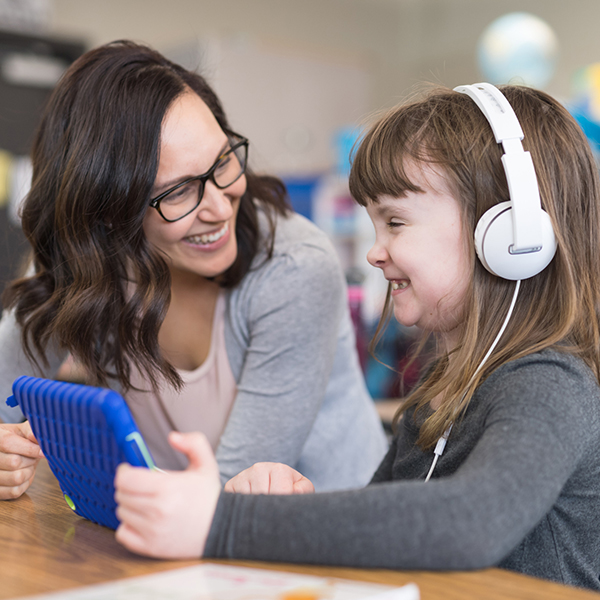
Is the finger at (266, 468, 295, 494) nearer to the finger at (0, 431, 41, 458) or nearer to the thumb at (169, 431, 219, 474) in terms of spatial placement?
the thumb at (169, 431, 219, 474)

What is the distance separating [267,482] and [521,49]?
122 inches

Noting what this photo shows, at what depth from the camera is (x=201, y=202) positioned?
1046mm

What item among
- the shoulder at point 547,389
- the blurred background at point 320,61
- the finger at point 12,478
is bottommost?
the finger at point 12,478

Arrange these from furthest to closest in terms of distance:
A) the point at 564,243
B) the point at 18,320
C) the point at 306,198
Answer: the point at 306,198, the point at 18,320, the point at 564,243

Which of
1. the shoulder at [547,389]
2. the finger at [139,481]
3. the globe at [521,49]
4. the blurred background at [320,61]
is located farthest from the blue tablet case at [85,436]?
the globe at [521,49]

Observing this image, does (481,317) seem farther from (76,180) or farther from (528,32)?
(528,32)

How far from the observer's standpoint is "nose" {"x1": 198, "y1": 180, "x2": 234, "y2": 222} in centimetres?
104

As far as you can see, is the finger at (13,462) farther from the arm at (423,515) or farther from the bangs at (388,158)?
the bangs at (388,158)

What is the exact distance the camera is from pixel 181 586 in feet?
1.65

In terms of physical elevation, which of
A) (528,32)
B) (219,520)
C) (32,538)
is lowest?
(32,538)

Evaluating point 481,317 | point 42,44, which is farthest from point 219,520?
point 42,44

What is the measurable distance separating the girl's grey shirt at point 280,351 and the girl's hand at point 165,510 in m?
0.47

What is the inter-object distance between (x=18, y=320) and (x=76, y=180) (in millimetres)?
265

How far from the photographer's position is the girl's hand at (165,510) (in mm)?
555
